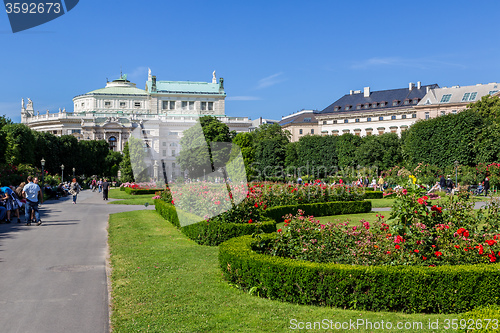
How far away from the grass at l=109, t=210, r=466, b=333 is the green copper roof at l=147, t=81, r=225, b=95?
97.4 m

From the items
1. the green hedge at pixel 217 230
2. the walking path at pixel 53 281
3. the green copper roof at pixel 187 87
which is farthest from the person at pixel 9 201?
the green copper roof at pixel 187 87

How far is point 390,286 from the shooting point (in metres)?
A: 6.52

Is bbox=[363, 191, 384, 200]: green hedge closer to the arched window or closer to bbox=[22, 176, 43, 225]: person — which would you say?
bbox=[22, 176, 43, 225]: person

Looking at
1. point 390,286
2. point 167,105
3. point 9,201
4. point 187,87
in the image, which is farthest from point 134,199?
point 187,87

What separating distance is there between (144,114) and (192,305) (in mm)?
99163

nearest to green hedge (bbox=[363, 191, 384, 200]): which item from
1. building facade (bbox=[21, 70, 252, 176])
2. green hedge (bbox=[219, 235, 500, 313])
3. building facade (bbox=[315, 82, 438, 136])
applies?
green hedge (bbox=[219, 235, 500, 313])

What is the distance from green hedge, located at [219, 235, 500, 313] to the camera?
6461 mm

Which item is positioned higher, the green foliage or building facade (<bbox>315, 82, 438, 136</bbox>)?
building facade (<bbox>315, 82, 438, 136</bbox>)

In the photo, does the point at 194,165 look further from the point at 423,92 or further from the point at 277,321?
the point at 277,321

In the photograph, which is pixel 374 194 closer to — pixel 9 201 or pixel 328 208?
pixel 328 208

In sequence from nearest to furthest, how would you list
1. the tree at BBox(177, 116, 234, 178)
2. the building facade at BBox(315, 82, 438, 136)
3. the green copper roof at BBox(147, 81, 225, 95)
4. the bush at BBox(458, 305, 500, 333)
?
1. the bush at BBox(458, 305, 500, 333)
2. the tree at BBox(177, 116, 234, 178)
3. the building facade at BBox(315, 82, 438, 136)
4. the green copper roof at BBox(147, 81, 225, 95)

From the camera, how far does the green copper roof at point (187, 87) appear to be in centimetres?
10519

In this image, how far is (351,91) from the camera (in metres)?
91.0

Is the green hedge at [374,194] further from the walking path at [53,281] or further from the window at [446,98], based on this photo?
the window at [446,98]
